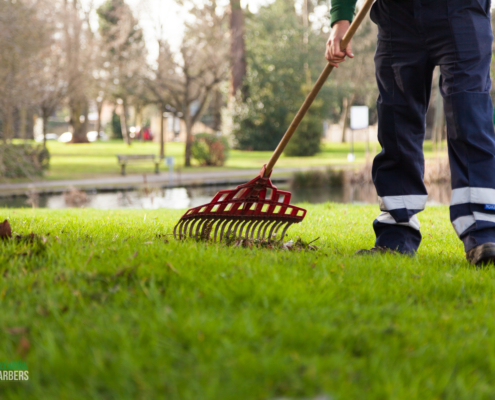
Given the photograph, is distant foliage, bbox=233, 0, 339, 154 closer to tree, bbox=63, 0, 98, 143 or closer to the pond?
tree, bbox=63, 0, 98, 143

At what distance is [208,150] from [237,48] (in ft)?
31.5

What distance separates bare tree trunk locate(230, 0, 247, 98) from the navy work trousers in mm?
23962

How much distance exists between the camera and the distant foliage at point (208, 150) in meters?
23.5

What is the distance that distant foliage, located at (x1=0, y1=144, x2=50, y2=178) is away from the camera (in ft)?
52.9

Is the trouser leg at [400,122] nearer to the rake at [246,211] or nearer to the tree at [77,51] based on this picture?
the rake at [246,211]

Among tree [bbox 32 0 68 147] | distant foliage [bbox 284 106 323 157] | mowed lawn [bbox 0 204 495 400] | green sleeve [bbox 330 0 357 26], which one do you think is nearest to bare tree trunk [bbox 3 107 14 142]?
tree [bbox 32 0 68 147]

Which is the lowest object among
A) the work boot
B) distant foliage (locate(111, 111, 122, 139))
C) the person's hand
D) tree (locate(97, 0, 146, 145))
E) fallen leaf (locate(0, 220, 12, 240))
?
the work boot

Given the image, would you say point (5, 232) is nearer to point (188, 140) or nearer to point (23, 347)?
point (23, 347)

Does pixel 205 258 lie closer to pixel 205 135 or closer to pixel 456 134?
pixel 456 134

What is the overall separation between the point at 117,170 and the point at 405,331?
20.3 metres

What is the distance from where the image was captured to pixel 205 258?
99.3 inches

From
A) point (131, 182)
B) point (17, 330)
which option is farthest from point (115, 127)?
point (17, 330)

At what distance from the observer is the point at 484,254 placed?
278 centimetres

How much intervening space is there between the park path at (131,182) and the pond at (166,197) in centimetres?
53
